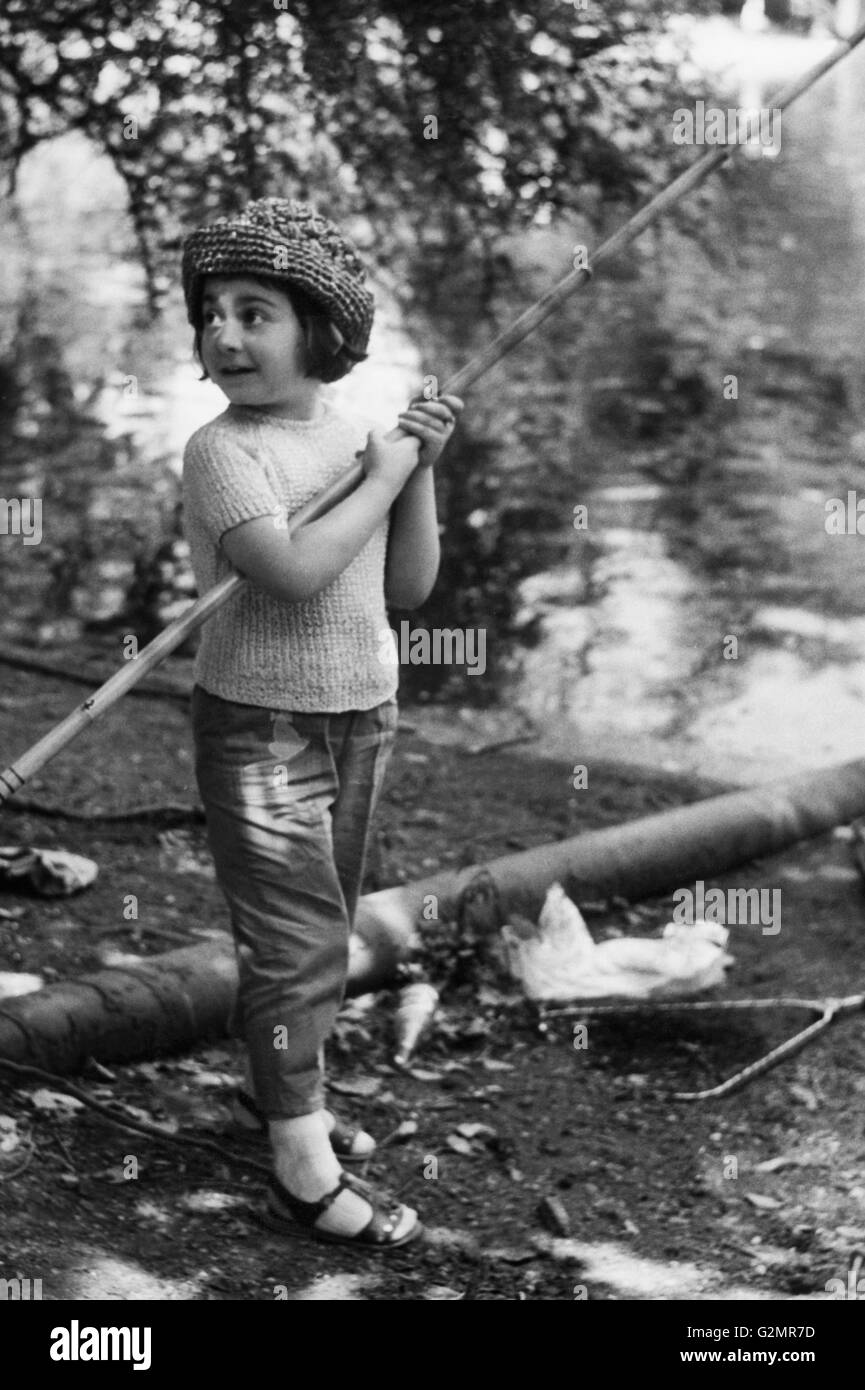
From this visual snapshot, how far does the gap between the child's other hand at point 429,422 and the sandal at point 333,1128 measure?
1.19m

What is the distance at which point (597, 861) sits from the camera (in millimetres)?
4906

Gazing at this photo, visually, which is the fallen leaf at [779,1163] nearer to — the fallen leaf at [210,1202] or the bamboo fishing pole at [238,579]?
the fallen leaf at [210,1202]

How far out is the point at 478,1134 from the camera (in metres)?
3.90

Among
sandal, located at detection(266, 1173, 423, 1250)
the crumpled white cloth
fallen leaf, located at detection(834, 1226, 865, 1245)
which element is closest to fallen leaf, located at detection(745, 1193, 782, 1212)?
fallen leaf, located at detection(834, 1226, 865, 1245)

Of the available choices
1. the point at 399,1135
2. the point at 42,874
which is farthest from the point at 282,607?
the point at 42,874

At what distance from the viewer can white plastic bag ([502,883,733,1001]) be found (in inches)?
174

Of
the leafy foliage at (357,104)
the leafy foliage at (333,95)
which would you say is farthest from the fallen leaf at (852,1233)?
the leafy foliage at (333,95)

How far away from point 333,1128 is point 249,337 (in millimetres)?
1399

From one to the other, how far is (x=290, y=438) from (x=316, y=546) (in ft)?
0.83

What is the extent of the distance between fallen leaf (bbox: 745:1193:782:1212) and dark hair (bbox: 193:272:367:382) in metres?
1.59

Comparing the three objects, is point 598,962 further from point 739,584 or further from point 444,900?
point 739,584

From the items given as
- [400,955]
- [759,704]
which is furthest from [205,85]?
[400,955]

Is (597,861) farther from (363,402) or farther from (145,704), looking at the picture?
(363,402)

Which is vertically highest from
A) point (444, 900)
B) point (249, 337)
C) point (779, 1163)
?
point (249, 337)
